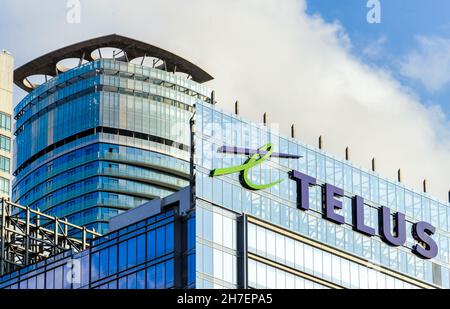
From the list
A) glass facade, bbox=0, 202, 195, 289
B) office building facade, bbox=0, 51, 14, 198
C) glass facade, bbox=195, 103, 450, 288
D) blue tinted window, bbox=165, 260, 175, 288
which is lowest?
blue tinted window, bbox=165, 260, 175, 288

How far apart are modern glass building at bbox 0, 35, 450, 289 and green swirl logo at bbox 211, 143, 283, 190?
0.13 m

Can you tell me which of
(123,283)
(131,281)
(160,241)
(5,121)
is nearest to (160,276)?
(160,241)

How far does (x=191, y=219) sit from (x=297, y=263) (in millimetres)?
14461

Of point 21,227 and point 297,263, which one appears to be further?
point 21,227

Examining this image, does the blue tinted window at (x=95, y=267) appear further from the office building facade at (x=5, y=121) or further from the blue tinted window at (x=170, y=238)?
the office building facade at (x=5, y=121)

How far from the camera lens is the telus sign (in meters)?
129

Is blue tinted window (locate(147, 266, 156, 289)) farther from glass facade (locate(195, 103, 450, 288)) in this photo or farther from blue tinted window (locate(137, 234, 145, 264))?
glass facade (locate(195, 103, 450, 288))

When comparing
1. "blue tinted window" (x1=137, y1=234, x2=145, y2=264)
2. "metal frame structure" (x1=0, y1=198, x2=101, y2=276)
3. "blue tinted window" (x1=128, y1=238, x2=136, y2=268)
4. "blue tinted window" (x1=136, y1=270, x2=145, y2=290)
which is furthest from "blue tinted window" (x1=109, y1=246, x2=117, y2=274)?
"metal frame structure" (x1=0, y1=198, x2=101, y2=276)

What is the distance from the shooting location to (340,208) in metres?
140

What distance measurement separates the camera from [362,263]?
141 meters

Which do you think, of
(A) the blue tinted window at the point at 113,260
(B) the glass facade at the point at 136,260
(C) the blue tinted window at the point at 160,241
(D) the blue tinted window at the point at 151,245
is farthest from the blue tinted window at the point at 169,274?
(A) the blue tinted window at the point at 113,260

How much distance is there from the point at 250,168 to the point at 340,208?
14638 mm
